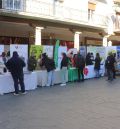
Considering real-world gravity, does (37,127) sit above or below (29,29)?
below

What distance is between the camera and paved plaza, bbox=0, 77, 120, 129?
29.6 ft

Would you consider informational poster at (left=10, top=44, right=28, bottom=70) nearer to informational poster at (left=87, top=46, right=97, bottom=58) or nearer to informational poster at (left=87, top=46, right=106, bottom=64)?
informational poster at (left=87, top=46, right=97, bottom=58)

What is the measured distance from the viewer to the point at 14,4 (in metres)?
26.0

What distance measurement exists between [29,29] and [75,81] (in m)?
10.4

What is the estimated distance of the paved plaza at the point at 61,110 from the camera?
29.6 feet

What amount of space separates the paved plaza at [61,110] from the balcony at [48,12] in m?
11.1

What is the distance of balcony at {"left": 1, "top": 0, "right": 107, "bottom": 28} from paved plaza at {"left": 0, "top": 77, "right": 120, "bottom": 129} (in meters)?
11.1

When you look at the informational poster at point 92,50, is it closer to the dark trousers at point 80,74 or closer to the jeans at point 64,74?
the dark trousers at point 80,74

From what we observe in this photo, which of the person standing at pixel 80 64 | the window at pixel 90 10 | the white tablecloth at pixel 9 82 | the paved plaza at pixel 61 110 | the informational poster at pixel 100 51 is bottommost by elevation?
the paved plaza at pixel 61 110

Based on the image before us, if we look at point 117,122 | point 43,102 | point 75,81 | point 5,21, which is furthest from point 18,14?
point 117,122

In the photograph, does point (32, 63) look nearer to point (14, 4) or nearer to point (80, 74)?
point (80, 74)

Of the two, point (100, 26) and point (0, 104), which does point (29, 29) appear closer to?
point (100, 26)

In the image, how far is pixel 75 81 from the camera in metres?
20.7

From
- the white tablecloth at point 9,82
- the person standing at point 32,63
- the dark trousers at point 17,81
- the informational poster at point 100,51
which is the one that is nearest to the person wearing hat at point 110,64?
the informational poster at point 100,51
